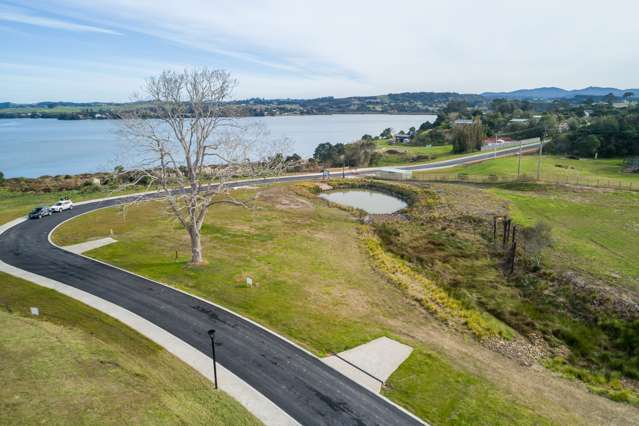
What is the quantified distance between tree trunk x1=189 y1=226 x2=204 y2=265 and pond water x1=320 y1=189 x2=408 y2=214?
27190 mm

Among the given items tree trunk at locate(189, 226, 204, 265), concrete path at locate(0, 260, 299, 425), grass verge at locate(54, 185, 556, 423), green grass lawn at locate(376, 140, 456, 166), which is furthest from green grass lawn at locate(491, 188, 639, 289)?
green grass lawn at locate(376, 140, 456, 166)

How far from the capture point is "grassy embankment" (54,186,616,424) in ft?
53.0

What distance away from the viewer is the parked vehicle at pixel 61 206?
1743 inches

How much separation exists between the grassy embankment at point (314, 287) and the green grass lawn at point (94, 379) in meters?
5.79

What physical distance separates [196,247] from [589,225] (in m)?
38.6

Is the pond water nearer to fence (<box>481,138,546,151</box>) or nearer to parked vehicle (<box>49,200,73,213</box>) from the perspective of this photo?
parked vehicle (<box>49,200,73,213</box>)

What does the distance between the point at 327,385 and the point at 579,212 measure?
40336 mm

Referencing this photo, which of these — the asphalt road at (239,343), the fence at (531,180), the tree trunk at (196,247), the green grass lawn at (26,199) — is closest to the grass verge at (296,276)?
the tree trunk at (196,247)

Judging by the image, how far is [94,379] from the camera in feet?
49.3

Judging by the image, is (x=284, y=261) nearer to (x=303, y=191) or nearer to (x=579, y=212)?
(x=303, y=191)

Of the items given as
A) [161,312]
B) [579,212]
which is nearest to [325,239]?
[161,312]

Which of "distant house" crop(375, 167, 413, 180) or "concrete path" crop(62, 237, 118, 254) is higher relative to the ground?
"distant house" crop(375, 167, 413, 180)

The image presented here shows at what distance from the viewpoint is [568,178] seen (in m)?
59.1

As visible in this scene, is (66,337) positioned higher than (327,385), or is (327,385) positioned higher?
(66,337)
